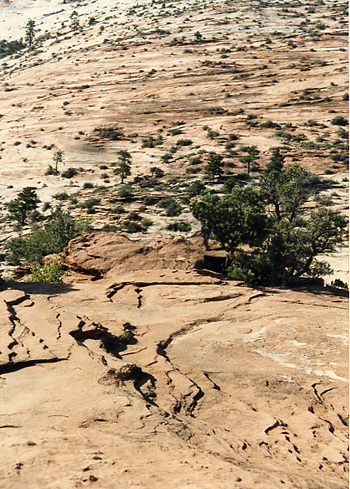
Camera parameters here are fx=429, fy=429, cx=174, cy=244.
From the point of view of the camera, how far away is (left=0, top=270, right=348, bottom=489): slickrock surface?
23.1 ft

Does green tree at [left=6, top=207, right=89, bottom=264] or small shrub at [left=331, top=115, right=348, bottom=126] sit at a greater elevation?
small shrub at [left=331, top=115, right=348, bottom=126]

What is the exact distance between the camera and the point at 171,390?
35.4 ft

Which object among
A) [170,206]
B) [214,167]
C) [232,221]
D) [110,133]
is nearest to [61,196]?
[170,206]

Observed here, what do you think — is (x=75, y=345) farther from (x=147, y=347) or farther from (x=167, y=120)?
(x=167, y=120)

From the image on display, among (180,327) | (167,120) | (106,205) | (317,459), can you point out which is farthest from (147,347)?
(167,120)

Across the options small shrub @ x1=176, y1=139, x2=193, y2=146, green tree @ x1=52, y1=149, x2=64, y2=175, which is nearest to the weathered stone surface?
green tree @ x1=52, y1=149, x2=64, y2=175

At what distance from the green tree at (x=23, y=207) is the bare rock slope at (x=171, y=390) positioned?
1244 inches

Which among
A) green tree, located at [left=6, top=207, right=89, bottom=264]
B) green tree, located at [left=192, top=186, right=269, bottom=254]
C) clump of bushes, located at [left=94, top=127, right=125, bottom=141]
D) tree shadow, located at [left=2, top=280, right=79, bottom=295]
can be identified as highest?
clump of bushes, located at [left=94, top=127, right=125, bottom=141]

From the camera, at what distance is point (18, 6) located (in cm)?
18650

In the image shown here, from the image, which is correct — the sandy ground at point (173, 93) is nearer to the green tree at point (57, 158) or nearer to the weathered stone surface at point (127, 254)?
the green tree at point (57, 158)

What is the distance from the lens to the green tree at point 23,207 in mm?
49312

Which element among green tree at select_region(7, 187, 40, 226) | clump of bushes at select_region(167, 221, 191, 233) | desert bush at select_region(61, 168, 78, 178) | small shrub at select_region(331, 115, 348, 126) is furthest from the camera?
small shrub at select_region(331, 115, 348, 126)

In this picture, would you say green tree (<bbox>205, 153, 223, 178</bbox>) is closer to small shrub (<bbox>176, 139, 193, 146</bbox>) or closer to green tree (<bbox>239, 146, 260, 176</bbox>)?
green tree (<bbox>239, 146, 260, 176</bbox>)

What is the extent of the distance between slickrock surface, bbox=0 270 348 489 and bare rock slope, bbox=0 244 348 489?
0.12ft
